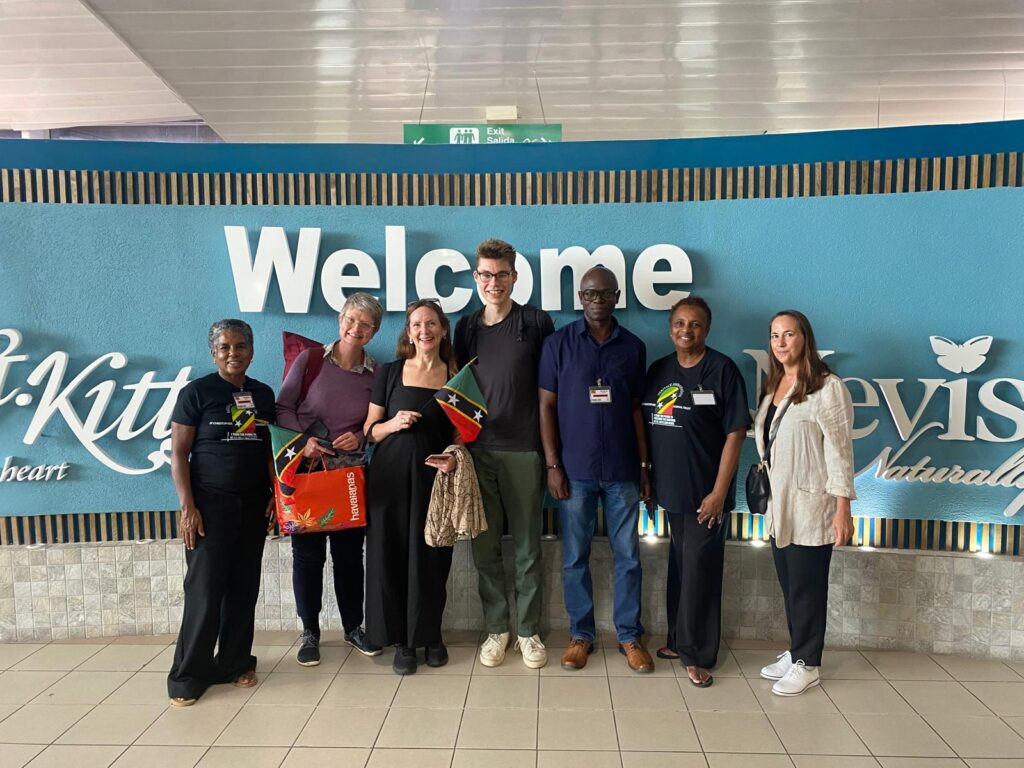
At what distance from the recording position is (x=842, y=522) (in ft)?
9.51

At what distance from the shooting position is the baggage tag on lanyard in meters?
3.09

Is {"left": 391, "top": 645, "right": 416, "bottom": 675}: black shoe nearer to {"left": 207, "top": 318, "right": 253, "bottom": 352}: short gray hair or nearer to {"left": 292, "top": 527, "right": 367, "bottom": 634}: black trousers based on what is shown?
{"left": 292, "top": 527, "right": 367, "bottom": 634}: black trousers

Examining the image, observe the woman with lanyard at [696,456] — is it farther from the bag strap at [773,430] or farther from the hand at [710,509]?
the bag strap at [773,430]

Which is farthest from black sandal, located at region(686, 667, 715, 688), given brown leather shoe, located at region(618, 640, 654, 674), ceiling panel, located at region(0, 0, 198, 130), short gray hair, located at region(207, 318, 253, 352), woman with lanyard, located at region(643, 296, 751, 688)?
ceiling panel, located at region(0, 0, 198, 130)

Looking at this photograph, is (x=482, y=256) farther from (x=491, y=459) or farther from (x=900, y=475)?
(x=900, y=475)

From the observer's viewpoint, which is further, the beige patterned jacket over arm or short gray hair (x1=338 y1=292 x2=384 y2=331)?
short gray hair (x1=338 y1=292 x2=384 y2=331)

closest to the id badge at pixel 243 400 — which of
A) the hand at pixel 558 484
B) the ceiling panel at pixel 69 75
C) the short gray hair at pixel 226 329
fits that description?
the short gray hair at pixel 226 329

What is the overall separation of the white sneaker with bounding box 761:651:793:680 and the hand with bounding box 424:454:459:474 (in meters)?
1.81

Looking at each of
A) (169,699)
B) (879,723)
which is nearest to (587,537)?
(879,723)

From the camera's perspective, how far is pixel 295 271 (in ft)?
12.0

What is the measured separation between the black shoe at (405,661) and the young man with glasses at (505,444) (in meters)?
0.35

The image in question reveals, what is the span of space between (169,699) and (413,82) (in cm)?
519

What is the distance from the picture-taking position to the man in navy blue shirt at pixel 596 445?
10.2 feet

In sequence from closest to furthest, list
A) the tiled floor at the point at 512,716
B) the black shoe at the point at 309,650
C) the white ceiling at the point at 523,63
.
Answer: the tiled floor at the point at 512,716 → the black shoe at the point at 309,650 → the white ceiling at the point at 523,63
